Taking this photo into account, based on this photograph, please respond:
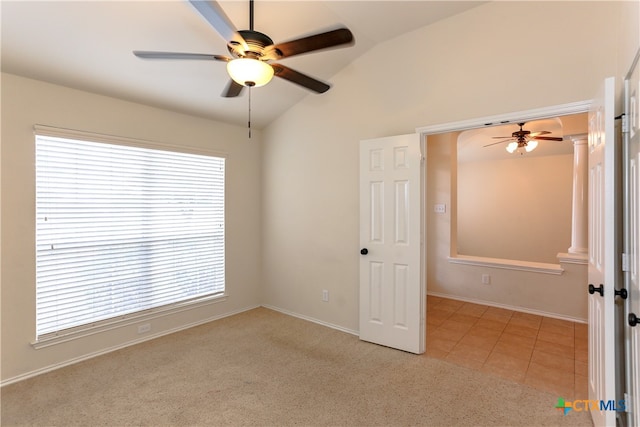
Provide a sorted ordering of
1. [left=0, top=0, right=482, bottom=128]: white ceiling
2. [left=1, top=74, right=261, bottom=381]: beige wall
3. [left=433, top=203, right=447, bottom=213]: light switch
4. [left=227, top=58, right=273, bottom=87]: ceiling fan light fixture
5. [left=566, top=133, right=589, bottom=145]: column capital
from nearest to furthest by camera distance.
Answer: [left=227, top=58, right=273, bottom=87]: ceiling fan light fixture
[left=0, top=0, right=482, bottom=128]: white ceiling
[left=1, top=74, right=261, bottom=381]: beige wall
[left=566, top=133, right=589, bottom=145]: column capital
[left=433, top=203, right=447, bottom=213]: light switch

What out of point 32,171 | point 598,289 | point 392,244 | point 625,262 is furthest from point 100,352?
point 625,262

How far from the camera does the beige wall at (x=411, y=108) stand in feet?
7.44

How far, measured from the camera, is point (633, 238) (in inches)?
64.6

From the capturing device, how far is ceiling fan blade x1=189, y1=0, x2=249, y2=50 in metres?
1.41

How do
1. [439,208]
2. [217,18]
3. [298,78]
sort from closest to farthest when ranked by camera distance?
[217,18]
[298,78]
[439,208]

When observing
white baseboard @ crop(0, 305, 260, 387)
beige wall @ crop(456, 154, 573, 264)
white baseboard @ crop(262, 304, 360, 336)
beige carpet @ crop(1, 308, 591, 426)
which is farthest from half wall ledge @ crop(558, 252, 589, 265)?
white baseboard @ crop(0, 305, 260, 387)

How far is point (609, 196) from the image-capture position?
5.34 ft

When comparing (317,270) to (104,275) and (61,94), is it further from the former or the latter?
(61,94)

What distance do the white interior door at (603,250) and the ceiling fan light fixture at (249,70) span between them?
6.25 feet

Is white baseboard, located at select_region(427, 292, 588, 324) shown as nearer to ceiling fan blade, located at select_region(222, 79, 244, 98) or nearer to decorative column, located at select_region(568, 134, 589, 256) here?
decorative column, located at select_region(568, 134, 589, 256)

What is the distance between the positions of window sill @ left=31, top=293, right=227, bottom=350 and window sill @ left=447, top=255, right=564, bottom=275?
11.6 feet

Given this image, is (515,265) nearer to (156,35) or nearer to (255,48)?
(255,48)

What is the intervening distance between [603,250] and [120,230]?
3.91 metres

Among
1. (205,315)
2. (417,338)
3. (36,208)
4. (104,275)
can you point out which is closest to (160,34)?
(36,208)
